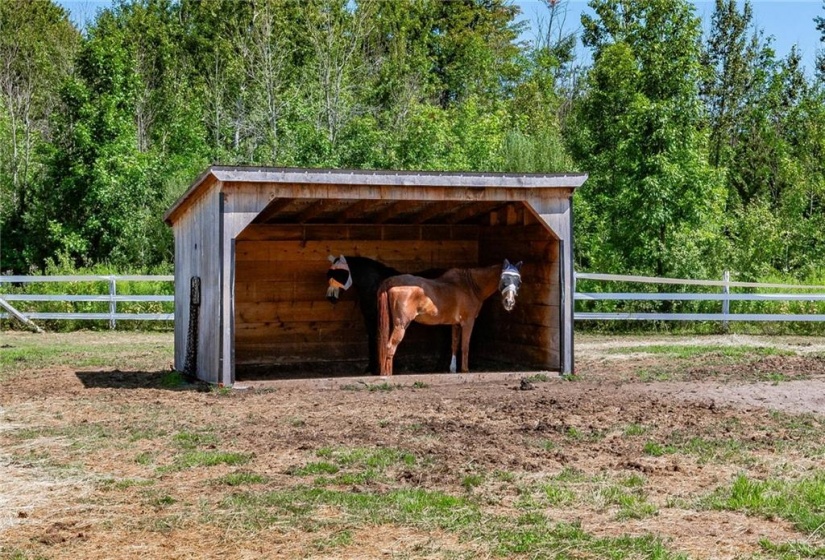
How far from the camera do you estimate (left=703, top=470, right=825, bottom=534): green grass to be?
5.80 meters

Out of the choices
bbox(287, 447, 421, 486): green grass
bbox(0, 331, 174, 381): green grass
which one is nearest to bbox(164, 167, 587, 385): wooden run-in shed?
bbox(0, 331, 174, 381): green grass

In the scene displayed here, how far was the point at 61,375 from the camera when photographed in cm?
1293

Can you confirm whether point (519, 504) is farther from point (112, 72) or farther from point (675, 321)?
point (112, 72)

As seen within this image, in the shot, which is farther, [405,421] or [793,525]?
[405,421]

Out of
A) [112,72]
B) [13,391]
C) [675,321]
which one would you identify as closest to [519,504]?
[13,391]

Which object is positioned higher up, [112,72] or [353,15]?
[353,15]

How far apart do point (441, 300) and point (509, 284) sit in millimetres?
940

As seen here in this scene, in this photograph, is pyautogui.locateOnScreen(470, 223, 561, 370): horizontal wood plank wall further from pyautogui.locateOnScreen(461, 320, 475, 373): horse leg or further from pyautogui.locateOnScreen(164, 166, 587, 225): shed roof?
pyautogui.locateOnScreen(461, 320, 475, 373): horse leg

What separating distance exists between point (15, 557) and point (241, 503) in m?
1.40

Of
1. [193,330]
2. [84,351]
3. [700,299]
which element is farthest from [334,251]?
[700,299]

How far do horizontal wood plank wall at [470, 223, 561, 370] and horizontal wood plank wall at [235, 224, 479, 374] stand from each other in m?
0.69

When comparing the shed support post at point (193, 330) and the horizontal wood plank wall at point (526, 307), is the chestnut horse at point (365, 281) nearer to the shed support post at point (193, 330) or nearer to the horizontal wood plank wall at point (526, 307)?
the horizontal wood plank wall at point (526, 307)

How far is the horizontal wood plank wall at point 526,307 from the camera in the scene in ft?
42.5

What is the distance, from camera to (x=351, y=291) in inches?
569
